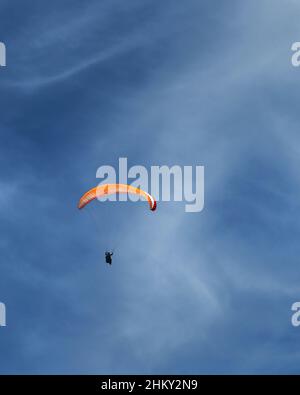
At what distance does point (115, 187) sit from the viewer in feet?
275

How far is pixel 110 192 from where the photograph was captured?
274 feet

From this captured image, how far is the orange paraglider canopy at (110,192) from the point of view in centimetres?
8219

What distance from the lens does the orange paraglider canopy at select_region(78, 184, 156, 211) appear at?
82.2 metres
